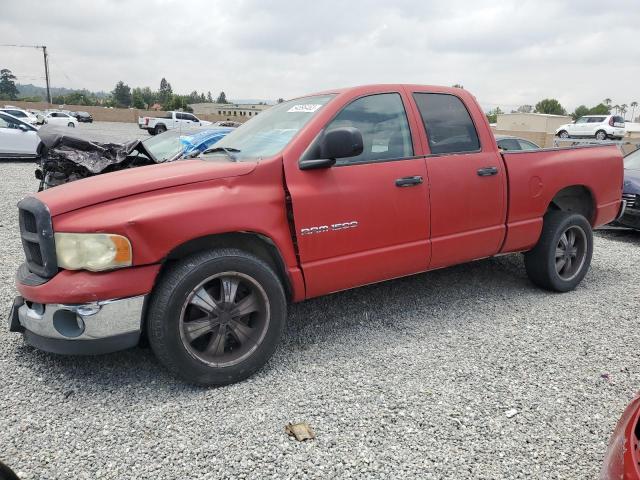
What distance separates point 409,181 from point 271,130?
1.12 m

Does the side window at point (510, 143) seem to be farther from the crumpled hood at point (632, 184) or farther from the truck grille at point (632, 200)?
the truck grille at point (632, 200)

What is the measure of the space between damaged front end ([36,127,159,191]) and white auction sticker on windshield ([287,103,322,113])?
3.32 m

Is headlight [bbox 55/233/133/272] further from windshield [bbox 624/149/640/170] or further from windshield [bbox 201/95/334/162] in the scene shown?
windshield [bbox 624/149/640/170]

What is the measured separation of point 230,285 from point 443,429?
1.48 meters

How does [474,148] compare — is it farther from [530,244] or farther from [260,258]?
[260,258]

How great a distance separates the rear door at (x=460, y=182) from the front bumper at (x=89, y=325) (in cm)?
227

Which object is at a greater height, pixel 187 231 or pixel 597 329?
pixel 187 231

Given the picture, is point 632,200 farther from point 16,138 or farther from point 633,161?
point 16,138

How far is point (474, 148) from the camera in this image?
13.4 feet

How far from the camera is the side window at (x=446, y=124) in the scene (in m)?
3.90

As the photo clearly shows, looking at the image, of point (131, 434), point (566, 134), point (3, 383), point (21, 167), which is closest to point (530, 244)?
point (131, 434)

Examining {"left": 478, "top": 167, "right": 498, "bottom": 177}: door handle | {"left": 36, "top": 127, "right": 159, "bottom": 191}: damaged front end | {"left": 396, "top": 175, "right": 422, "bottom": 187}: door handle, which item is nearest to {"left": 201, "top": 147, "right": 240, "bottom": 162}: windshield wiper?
{"left": 396, "top": 175, "right": 422, "bottom": 187}: door handle

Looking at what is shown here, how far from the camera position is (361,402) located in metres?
2.85

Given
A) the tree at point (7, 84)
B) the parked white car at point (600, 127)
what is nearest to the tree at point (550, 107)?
the parked white car at point (600, 127)
